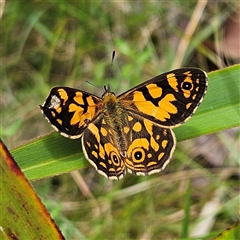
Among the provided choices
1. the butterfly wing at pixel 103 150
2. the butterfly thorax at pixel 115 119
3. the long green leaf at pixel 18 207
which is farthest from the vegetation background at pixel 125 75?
the long green leaf at pixel 18 207

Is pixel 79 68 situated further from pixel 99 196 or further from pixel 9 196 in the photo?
pixel 9 196

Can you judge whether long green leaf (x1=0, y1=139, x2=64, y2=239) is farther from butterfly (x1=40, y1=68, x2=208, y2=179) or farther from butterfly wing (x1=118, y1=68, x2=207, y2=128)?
butterfly wing (x1=118, y1=68, x2=207, y2=128)

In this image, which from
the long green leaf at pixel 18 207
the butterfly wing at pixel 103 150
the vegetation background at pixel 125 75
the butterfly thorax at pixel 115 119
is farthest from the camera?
the vegetation background at pixel 125 75

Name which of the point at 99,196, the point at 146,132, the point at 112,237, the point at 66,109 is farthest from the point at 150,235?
the point at 66,109

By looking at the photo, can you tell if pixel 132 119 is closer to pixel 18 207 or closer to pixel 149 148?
pixel 149 148

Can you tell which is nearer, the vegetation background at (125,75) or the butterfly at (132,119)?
the butterfly at (132,119)

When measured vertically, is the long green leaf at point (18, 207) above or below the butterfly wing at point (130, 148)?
above

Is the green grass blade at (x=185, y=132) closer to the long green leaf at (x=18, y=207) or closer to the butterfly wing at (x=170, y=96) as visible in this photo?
the butterfly wing at (x=170, y=96)
